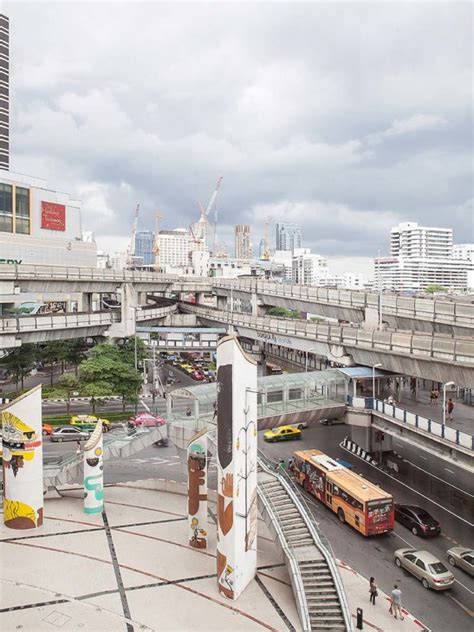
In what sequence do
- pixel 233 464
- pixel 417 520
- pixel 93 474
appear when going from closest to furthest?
pixel 233 464 < pixel 93 474 < pixel 417 520

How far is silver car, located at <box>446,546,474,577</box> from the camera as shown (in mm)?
25438

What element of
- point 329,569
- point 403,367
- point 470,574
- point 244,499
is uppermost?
point 403,367

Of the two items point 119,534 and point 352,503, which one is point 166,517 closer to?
point 119,534

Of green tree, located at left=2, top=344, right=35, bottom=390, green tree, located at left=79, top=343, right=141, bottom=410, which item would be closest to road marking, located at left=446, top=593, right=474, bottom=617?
green tree, located at left=79, top=343, right=141, bottom=410

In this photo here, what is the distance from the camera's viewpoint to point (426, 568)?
2442 centimetres

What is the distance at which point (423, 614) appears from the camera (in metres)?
22.2

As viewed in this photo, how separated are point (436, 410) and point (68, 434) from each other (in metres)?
31.0

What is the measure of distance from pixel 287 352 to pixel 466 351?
49096 mm

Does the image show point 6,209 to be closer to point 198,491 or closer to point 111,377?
point 111,377

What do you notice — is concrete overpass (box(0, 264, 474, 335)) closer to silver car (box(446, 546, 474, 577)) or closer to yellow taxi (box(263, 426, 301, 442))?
yellow taxi (box(263, 426, 301, 442))

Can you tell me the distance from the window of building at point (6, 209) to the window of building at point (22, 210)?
4.03ft

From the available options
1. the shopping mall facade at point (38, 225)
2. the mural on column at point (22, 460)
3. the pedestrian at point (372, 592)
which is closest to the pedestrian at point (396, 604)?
the pedestrian at point (372, 592)

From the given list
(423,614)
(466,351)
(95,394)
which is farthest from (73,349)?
(423,614)

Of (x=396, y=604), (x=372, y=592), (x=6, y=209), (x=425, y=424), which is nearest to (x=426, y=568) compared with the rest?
(x=372, y=592)
